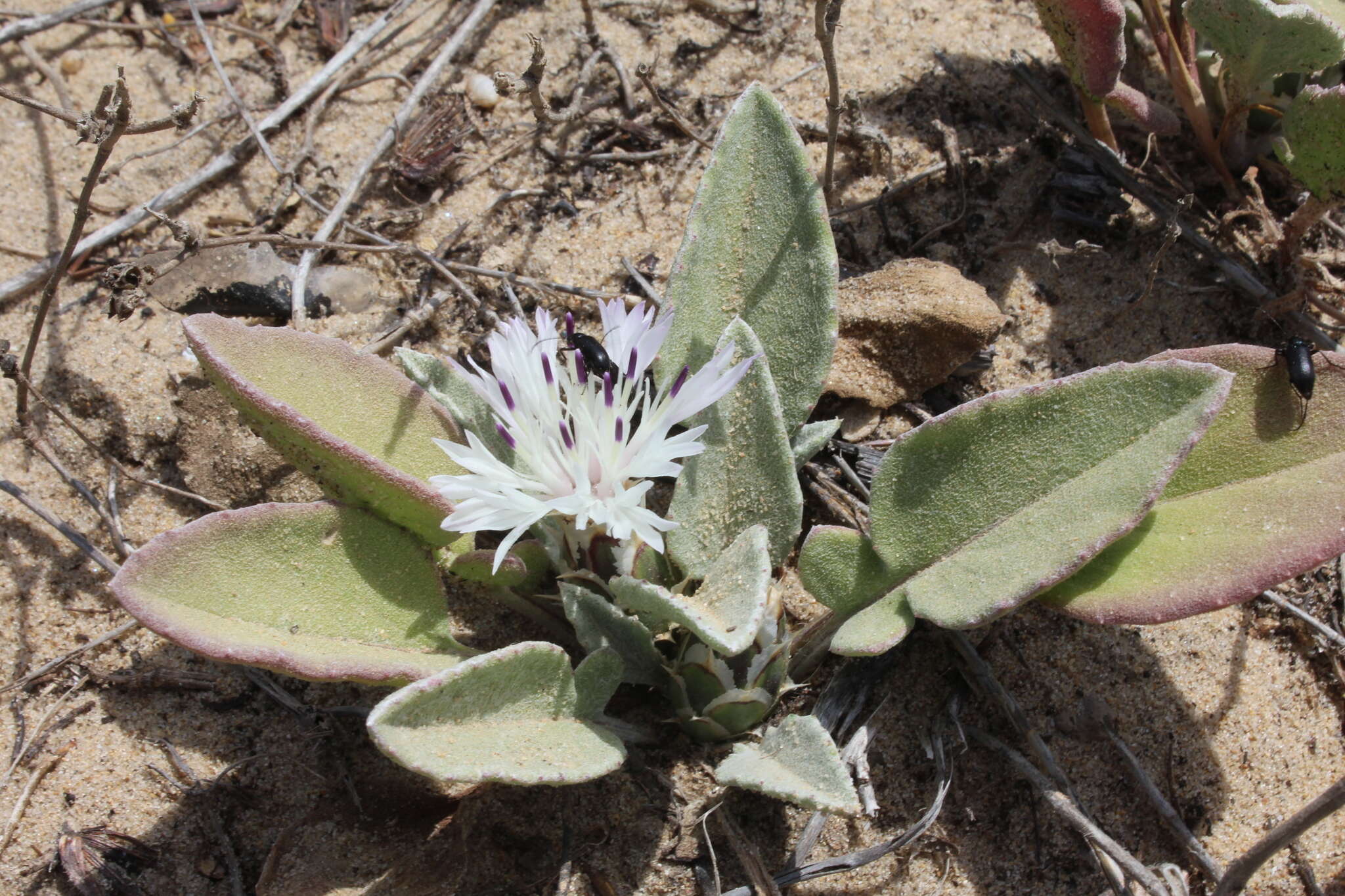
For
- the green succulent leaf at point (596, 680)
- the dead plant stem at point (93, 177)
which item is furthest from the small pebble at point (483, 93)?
the green succulent leaf at point (596, 680)

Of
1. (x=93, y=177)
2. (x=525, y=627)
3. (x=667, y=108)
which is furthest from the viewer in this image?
(x=667, y=108)

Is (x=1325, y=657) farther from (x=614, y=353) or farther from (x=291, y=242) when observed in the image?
(x=291, y=242)

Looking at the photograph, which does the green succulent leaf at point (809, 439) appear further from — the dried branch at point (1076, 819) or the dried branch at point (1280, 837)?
the dried branch at point (1280, 837)

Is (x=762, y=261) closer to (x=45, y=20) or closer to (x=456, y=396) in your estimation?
(x=456, y=396)

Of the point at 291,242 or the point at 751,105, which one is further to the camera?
the point at 291,242

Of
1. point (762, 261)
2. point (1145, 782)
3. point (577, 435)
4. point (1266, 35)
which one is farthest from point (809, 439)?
point (1266, 35)

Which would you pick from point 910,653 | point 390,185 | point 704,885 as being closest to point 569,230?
point 390,185

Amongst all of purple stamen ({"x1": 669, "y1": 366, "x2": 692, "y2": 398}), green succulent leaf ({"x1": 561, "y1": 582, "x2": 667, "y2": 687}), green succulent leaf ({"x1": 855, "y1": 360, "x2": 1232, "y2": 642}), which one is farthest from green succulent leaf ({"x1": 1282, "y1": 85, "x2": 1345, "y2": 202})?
green succulent leaf ({"x1": 561, "y1": 582, "x2": 667, "y2": 687})
